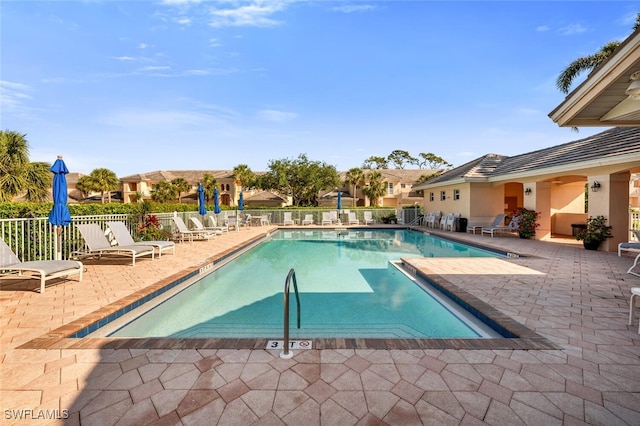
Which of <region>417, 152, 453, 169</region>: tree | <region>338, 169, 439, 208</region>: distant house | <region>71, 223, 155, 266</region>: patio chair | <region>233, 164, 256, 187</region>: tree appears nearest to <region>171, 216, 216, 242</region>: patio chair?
<region>71, 223, 155, 266</region>: patio chair

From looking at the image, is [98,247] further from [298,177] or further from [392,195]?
[392,195]

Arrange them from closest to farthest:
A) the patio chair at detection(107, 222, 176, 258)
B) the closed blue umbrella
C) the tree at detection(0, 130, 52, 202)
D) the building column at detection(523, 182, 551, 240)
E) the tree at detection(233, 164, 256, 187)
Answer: the closed blue umbrella → the patio chair at detection(107, 222, 176, 258) → the building column at detection(523, 182, 551, 240) → the tree at detection(0, 130, 52, 202) → the tree at detection(233, 164, 256, 187)

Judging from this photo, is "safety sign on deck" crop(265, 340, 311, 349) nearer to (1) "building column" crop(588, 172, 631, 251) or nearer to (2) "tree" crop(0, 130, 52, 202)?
(1) "building column" crop(588, 172, 631, 251)

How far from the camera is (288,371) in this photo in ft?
9.12

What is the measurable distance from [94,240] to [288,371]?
7.61m

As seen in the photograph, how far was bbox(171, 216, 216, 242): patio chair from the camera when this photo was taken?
12514mm

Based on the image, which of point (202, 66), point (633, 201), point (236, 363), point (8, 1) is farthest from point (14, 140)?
point (633, 201)

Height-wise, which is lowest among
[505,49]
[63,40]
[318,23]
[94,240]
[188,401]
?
[188,401]

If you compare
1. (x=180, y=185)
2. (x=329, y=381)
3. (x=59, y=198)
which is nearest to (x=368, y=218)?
(x=59, y=198)

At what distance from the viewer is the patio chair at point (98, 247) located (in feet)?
24.9

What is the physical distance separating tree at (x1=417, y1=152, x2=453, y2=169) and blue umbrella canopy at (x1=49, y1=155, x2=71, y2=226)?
74144 mm

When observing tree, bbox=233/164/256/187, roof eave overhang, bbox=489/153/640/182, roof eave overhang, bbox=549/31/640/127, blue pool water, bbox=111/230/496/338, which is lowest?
blue pool water, bbox=111/230/496/338


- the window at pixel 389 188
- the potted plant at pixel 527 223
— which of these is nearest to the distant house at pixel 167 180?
the window at pixel 389 188

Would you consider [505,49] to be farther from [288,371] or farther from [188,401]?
[188,401]
